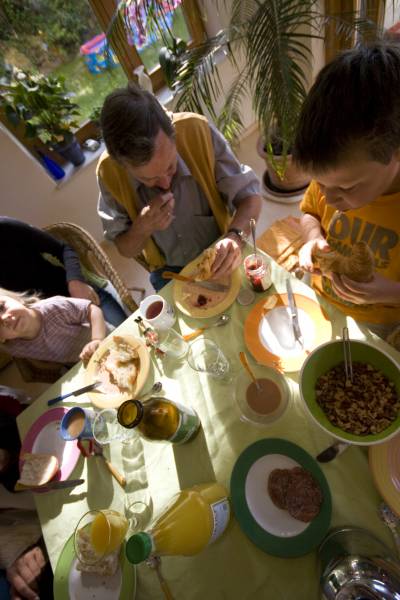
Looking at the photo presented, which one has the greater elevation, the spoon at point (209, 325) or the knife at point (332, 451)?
the spoon at point (209, 325)

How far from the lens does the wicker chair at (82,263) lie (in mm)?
1649

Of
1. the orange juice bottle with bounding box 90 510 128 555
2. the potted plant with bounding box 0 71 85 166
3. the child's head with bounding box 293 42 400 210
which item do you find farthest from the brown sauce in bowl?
the potted plant with bounding box 0 71 85 166

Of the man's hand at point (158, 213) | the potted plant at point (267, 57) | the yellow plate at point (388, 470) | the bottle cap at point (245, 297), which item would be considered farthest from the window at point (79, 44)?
the yellow plate at point (388, 470)

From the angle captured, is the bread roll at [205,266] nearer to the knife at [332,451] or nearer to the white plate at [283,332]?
the white plate at [283,332]

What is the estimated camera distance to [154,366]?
112cm

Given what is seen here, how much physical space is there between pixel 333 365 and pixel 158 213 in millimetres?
875

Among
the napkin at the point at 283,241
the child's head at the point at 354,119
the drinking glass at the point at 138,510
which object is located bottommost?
the napkin at the point at 283,241

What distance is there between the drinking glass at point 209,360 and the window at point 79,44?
1.80 metres

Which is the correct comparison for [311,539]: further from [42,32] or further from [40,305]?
[42,32]

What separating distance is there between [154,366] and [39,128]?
6.52ft

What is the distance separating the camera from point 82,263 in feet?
Result: 6.06

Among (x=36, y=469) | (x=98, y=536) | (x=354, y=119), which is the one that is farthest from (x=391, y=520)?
(x=36, y=469)

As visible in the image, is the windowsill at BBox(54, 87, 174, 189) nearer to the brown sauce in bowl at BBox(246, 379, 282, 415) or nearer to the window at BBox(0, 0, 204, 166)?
the window at BBox(0, 0, 204, 166)

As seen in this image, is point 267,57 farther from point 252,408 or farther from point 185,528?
point 185,528
